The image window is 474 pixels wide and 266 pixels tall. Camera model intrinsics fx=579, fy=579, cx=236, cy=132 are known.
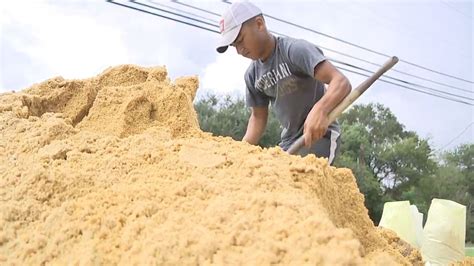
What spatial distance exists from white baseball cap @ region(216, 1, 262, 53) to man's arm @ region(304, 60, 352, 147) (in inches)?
20.0

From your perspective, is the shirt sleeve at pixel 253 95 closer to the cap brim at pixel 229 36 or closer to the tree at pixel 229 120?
the cap brim at pixel 229 36

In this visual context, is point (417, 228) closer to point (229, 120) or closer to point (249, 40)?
point (249, 40)

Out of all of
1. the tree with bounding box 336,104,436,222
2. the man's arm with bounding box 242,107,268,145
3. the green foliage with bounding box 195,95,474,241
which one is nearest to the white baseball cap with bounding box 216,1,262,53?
the man's arm with bounding box 242,107,268,145

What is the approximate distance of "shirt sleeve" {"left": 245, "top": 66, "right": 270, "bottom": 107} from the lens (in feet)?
13.1

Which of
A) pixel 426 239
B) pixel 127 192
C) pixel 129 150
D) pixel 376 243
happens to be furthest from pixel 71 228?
pixel 426 239

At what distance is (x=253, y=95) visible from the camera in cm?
411

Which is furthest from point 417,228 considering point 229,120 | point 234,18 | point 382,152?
point 382,152

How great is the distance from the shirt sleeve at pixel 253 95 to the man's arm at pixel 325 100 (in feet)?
2.48

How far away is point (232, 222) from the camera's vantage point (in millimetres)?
1463

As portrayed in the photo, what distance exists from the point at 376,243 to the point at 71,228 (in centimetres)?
107

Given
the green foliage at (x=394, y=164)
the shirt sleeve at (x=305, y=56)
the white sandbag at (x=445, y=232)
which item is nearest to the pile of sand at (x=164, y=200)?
the shirt sleeve at (x=305, y=56)

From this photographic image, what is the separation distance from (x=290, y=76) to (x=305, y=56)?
0.91 feet

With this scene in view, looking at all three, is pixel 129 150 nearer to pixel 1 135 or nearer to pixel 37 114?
pixel 1 135

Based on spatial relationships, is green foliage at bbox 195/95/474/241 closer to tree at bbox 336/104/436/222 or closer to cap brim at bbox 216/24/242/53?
tree at bbox 336/104/436/222
